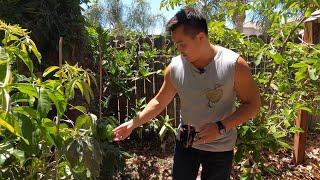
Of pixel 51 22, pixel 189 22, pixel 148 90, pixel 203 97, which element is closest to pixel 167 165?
pixel 148 90

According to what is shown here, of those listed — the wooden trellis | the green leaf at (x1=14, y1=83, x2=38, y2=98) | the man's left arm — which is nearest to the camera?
the green leaf at (x1=14, y1=83, x2=38, y2=98)

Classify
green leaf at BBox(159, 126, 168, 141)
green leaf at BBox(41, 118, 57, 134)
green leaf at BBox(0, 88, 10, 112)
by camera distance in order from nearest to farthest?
green leaf at BBox(0, 88, 10, 112), green leaf at BBox(41, 118, 57, 134), green leaf at BBox(159, 126, 168, 141)

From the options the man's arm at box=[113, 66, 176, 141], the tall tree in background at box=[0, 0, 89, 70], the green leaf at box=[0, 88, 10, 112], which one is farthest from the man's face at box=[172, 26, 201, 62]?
the tall tree in background at box=[0, 0, 89, 70]

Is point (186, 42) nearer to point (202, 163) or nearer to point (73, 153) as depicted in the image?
point (202, 163)

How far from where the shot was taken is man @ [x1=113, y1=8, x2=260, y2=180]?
2.60 m

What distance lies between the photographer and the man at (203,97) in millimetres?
2602

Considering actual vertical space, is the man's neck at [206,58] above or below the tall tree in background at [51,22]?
below

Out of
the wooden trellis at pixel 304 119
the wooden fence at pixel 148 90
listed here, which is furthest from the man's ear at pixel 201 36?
the wooden fence at pixel 148 90

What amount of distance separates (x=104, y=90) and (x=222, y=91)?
305 cm

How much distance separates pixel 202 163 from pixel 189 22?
95 centimetres

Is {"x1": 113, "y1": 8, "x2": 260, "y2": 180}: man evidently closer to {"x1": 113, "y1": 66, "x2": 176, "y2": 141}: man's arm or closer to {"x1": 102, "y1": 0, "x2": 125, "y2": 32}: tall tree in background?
{"x1": 113, "y1": 66, "x2": 176, "y2": 141}: man's arm

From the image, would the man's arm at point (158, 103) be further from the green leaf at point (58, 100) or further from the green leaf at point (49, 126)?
the green leaf at point (58, 100)

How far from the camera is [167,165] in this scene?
5.23 metres

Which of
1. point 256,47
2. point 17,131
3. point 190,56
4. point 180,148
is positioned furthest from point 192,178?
point 17,131
